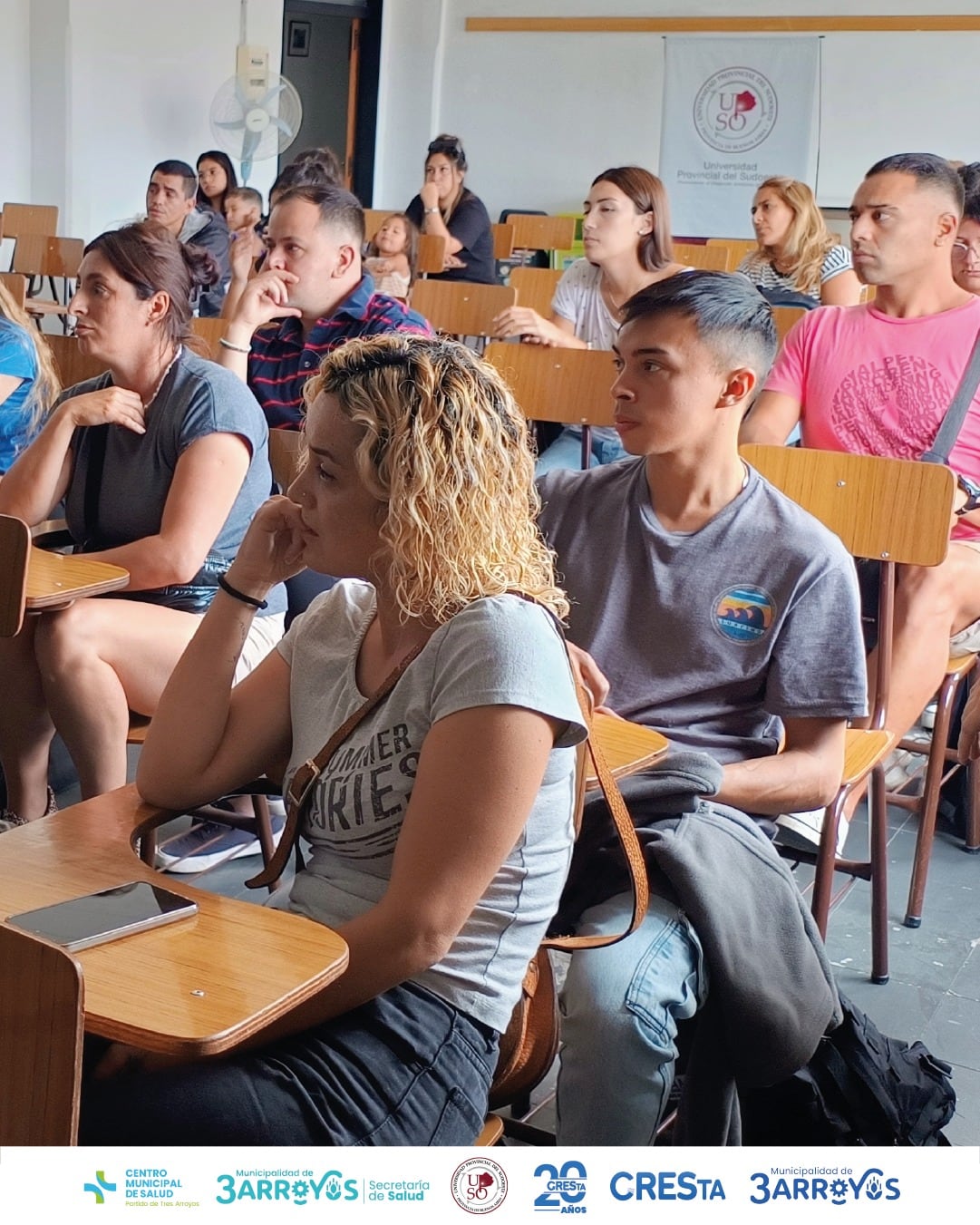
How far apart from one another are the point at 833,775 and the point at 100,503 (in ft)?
4.62

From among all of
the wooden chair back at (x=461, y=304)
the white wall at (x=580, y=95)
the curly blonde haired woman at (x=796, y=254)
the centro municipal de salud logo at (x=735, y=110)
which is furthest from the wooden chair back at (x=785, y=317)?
the centro municipal de salud logo at (x=735, y=110)

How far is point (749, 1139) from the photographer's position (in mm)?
1648

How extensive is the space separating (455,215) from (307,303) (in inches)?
182

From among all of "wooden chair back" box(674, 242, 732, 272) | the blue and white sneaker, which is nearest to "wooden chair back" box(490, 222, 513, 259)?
"wooden chair back" box(674, 242, 732, 272)

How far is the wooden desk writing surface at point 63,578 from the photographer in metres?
2.03

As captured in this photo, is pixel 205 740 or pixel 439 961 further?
pixel 205 740

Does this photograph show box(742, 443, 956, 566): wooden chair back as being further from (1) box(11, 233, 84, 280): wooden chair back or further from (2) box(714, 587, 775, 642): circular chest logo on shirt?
(1) box(11, 233, 84, 280): wooden chair back

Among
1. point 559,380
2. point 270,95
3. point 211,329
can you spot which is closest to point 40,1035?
point 559,380
